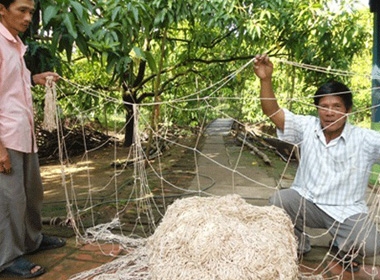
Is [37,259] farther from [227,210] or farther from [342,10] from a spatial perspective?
[342,10]

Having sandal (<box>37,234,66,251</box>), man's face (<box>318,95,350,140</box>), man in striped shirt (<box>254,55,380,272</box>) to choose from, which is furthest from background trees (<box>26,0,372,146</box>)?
sandal (<box>37,234,66,251</box>)

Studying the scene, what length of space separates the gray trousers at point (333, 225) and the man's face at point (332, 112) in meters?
0.44

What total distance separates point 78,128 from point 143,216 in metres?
4.56

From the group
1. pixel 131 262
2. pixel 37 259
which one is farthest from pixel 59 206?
pixel 131 262

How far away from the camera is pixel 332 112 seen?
181cm

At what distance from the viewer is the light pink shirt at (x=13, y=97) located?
1712mm

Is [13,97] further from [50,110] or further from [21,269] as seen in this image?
[21,269]

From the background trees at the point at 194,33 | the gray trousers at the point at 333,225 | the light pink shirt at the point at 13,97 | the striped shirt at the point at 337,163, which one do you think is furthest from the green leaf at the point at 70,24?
the gray trousers at the point at 333,225

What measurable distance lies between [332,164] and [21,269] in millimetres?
1710

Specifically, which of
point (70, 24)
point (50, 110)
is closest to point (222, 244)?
point (70, 24)

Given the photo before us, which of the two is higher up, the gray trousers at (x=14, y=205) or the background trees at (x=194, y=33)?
the background trees at (x=194, y=33)

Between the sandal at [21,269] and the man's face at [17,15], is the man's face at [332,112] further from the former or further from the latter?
the sandal at [21,269]

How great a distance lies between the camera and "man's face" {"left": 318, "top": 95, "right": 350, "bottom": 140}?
5.91 ft

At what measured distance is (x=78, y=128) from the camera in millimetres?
6895
